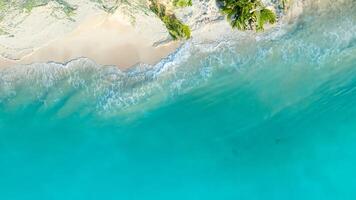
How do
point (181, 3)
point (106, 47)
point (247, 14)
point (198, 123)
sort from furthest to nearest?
1. point (198, 123)
2. point (106, 47)
3. point (181, 3)
4. point (247, 14)

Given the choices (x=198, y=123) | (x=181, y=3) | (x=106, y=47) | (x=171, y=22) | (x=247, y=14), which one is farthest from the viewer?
(x=198, y=123)

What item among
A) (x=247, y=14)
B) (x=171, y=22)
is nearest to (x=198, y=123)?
(x=171, y=22)

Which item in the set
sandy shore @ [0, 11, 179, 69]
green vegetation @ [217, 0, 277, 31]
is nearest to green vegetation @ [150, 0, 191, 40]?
sandy shore @ [0, 11, 179, 69]

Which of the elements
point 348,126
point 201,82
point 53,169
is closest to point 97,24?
point 201,82

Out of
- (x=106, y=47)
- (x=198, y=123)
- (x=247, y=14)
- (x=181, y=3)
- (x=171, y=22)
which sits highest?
(x=181, y=3)

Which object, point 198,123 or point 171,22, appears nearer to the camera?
point 171,22

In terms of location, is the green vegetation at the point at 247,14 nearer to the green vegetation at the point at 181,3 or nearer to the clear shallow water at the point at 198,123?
the clear shallow water at the point at 198,123

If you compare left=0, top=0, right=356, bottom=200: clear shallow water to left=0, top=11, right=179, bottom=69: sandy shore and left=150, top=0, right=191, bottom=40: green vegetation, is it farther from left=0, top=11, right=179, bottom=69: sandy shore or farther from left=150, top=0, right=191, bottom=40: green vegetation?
left=150, top=0, right=191, bottom=40: green vegetation

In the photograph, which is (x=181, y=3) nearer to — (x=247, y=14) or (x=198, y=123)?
(x=247, y=14)
